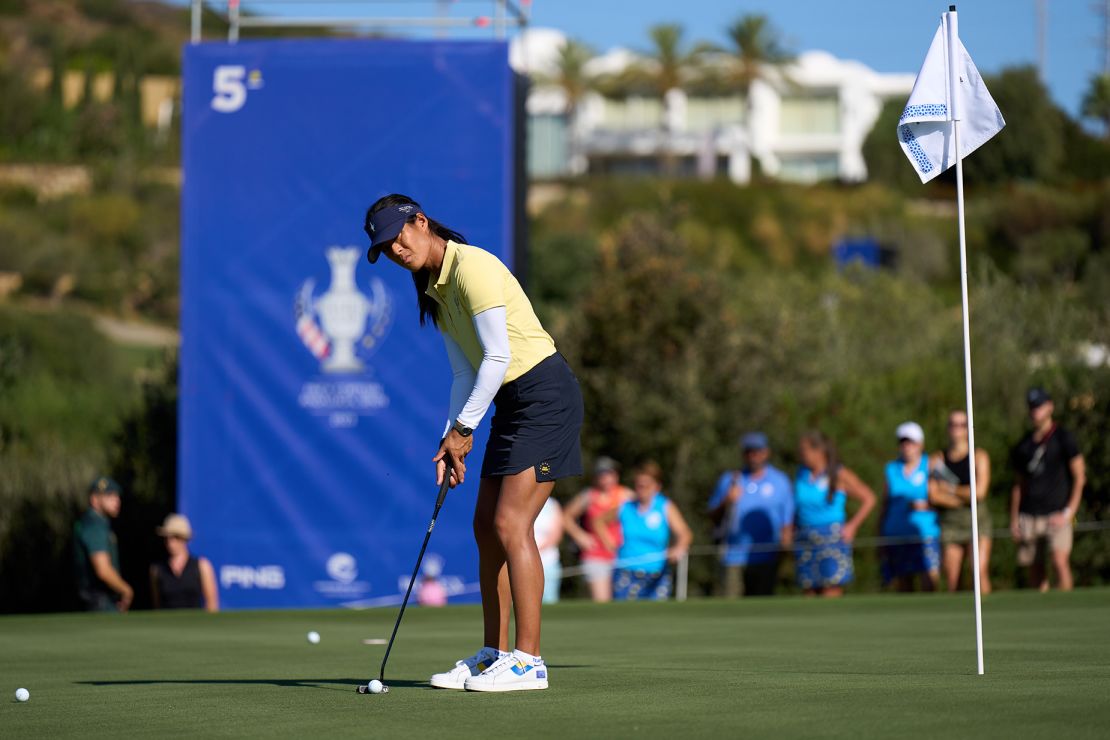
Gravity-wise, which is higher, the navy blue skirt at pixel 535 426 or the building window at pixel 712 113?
the building window at pixel 712 113

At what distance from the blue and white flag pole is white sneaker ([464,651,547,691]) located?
5.97ft

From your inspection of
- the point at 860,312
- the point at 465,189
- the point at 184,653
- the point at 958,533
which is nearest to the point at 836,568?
the point at 958,533

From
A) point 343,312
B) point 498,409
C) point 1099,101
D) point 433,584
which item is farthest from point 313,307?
point 1099,101

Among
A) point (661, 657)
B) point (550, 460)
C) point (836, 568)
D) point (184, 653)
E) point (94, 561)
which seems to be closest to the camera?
point (550, 460)

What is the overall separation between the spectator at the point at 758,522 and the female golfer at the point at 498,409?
7982 millimetres

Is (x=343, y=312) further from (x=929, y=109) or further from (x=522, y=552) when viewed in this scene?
(x=522, y=552)

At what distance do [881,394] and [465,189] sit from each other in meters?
7.87

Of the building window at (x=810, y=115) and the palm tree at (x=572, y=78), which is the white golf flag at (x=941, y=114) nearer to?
the palm tree at (x=572, y=78)

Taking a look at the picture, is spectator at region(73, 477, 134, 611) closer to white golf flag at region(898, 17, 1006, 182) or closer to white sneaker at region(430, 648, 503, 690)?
white sneaker at region(430, 648, 503, 690)

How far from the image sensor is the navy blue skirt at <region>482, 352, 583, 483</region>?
20.6ft

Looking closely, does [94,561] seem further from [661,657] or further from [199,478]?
[661,657]

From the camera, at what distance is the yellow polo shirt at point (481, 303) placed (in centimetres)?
616

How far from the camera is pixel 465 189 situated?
1466 cm

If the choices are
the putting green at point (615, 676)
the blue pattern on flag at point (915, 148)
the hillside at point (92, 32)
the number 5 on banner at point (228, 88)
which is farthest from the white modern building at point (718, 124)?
the blue pattern on flag at point (915, 148)
